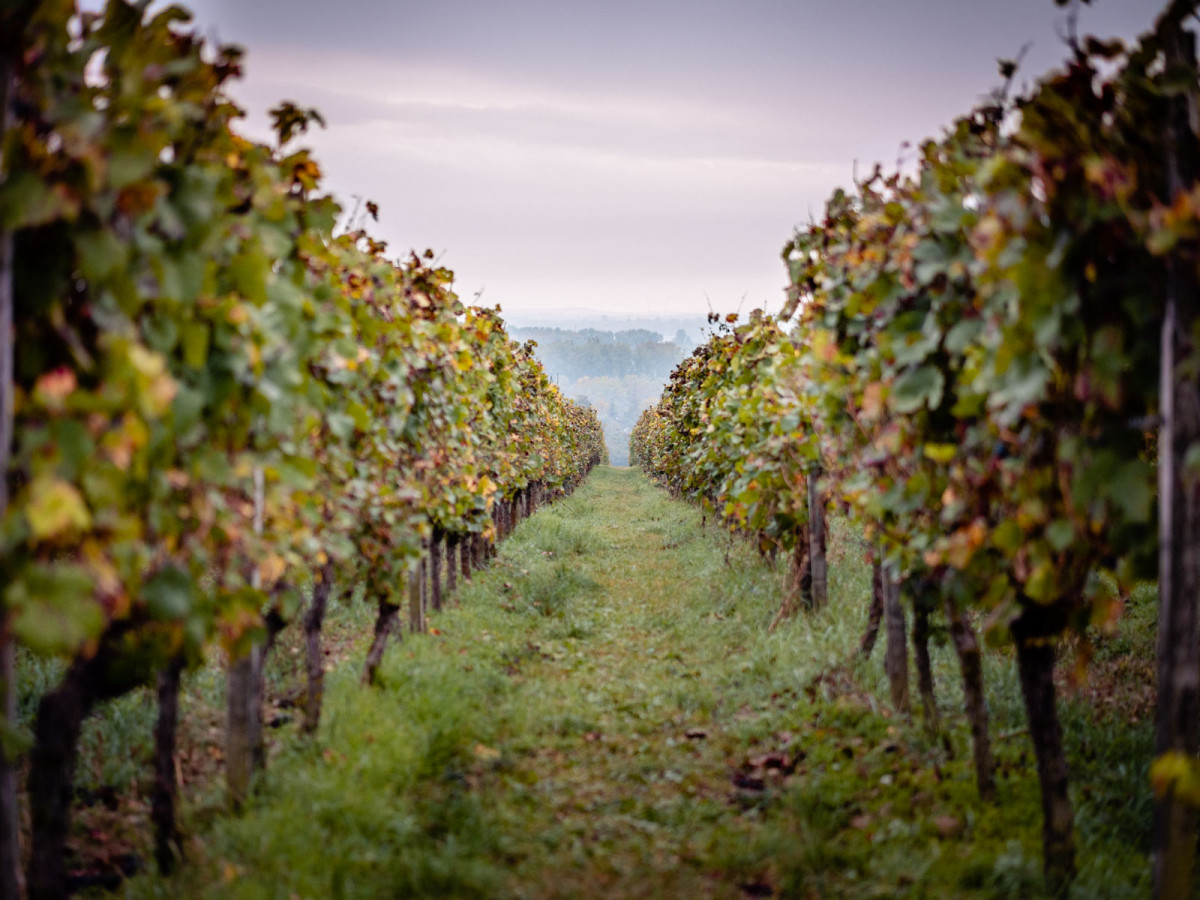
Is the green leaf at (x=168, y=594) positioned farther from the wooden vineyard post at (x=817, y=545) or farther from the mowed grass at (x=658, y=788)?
the wooden vineyard post at (x=817, y=545)

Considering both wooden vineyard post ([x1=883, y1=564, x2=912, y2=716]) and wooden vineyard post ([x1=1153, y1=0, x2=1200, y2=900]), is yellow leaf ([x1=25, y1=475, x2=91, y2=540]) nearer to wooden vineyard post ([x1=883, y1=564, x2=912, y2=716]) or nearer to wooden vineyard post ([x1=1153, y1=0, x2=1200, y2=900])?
wooden vineyard post ([x1=1153, y1=0, x2=1200, y2=900])

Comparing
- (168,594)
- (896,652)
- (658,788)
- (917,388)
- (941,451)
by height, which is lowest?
(658,788)

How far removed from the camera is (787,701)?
6.64 meters

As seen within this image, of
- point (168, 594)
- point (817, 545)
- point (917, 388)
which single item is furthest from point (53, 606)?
point (817, 545)

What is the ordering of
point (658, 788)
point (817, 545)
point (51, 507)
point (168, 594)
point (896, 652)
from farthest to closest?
point (817, 545)
point (896, 652)
point (658, 788)
point (168, 594)
point (51, 507)

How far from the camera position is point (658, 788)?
207 inches

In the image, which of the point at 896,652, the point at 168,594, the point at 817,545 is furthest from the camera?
the point at 817,545

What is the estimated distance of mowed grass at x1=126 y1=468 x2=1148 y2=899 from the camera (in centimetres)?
394

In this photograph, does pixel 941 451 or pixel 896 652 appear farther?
pixel 896 652

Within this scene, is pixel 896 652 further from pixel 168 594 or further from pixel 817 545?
pixel 168 594

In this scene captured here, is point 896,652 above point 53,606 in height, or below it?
below

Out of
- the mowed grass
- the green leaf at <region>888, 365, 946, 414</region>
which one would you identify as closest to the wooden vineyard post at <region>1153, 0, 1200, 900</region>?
the green leaf at <region>888, 365, 946, 414</region>

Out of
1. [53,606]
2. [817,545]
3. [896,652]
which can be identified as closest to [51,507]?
[53,606]

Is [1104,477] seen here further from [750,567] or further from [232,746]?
[750,567]
